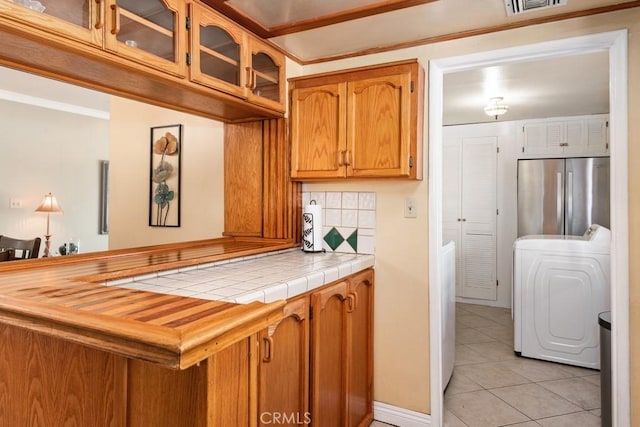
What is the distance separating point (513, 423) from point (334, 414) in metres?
→ 1.13

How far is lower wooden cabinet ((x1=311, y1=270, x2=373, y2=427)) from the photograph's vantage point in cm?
162

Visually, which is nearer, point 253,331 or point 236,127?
point 253,331

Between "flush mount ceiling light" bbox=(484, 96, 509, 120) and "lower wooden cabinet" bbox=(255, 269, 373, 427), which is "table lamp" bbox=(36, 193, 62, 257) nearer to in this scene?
"lower wooden cabinet" bbox=(255, 269, 373, 427)

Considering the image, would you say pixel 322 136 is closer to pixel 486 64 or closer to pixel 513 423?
pixel 486 64

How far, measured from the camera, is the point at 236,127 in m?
2.47

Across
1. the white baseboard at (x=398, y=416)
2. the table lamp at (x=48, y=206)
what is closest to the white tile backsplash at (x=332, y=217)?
the white baseboard at (x=398, y=416)

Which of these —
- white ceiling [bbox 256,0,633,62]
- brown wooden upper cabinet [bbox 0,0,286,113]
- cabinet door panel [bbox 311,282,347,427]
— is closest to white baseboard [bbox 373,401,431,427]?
cabinet door panel [bbox 311,282,347,427]

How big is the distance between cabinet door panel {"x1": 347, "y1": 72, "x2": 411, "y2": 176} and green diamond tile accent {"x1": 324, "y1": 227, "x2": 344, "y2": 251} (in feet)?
1.36

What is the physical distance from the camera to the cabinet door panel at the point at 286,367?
1.30 m

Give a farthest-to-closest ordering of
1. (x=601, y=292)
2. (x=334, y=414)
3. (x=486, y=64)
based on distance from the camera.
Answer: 1. (x=601, y=292)
2. (x=486, y=64)
3. (x=334, y=414)

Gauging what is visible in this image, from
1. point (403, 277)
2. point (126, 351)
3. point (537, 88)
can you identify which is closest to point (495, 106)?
point (537, 88)

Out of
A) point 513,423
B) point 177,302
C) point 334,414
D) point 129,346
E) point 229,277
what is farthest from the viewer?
point 513,423

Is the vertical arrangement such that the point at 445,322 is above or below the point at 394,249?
below

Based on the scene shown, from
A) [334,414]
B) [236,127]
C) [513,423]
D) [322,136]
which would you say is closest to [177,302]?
[334,414]
